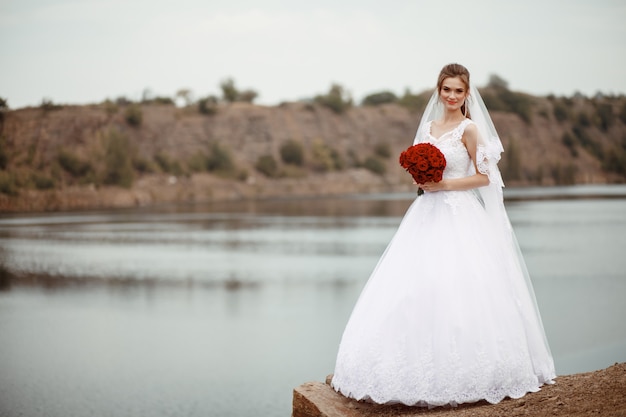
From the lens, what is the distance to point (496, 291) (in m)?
5.41

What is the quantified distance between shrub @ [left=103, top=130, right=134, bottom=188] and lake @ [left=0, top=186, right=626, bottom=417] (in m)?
24.2

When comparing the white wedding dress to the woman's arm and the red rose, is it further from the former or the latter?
the red rose

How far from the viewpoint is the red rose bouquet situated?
5.47 meters

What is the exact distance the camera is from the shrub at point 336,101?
82750 millimetres

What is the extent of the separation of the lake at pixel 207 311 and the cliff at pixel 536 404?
3.67 metres

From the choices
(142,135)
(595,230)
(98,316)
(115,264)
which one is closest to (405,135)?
(142,135)

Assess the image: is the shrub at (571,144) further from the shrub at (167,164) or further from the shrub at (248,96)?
the shrub at (167,164)

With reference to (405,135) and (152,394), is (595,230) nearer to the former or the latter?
(152,394)

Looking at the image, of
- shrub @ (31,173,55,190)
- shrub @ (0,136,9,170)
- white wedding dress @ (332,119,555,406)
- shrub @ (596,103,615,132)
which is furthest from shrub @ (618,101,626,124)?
white wedding dress @ (332,119,555,406)

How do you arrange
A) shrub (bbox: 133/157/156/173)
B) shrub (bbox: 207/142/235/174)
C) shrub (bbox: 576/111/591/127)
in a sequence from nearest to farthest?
shrub (bbox: 133/157/156/173) < shrub (bbox: 207/142/235/174) < shrub (bbox: 576/111/591/127)

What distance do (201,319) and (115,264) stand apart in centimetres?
832

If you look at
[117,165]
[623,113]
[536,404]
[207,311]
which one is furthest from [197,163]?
[536,404]

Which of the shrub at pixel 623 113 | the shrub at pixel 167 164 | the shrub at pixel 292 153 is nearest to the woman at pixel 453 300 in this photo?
the shrub at pixel 167 164

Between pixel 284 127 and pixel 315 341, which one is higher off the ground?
pixel 284 127
